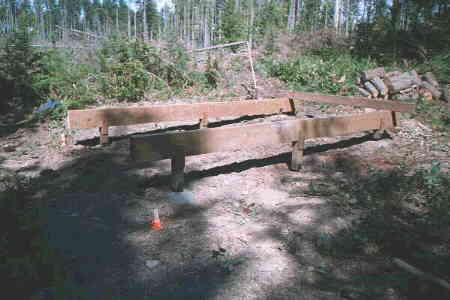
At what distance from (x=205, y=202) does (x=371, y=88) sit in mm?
7072

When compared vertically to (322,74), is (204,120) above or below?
below

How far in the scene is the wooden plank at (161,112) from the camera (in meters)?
5.54

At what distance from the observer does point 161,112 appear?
608 centimetres

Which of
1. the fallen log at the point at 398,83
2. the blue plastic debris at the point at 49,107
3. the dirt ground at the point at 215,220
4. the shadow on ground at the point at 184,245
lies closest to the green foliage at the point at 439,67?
the fallen log at the point at 398,83

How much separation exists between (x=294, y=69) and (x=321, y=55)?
14.7ft

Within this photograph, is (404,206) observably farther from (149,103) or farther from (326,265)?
(149,103)

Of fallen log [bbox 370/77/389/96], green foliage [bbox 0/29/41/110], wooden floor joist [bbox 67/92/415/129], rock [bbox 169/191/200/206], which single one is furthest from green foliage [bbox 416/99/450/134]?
green foliage [bbox 0/29/41/110]

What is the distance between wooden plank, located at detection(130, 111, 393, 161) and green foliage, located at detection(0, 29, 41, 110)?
21.5 ft

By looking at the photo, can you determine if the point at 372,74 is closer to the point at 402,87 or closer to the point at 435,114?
the point at 402,87

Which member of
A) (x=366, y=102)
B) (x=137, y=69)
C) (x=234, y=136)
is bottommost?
(x=234, y=136)

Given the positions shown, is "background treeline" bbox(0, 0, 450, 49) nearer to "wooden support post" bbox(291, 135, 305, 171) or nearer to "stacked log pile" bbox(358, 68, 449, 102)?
"stacked log pile" bbox(358, 68, 449, 102)

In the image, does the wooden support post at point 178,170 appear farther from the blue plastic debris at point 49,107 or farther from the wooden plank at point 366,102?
the blue plastic debris at point 49,107

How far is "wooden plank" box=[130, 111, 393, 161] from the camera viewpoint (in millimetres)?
3729

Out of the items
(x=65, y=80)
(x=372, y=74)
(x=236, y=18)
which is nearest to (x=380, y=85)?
(x=372, y=74)
